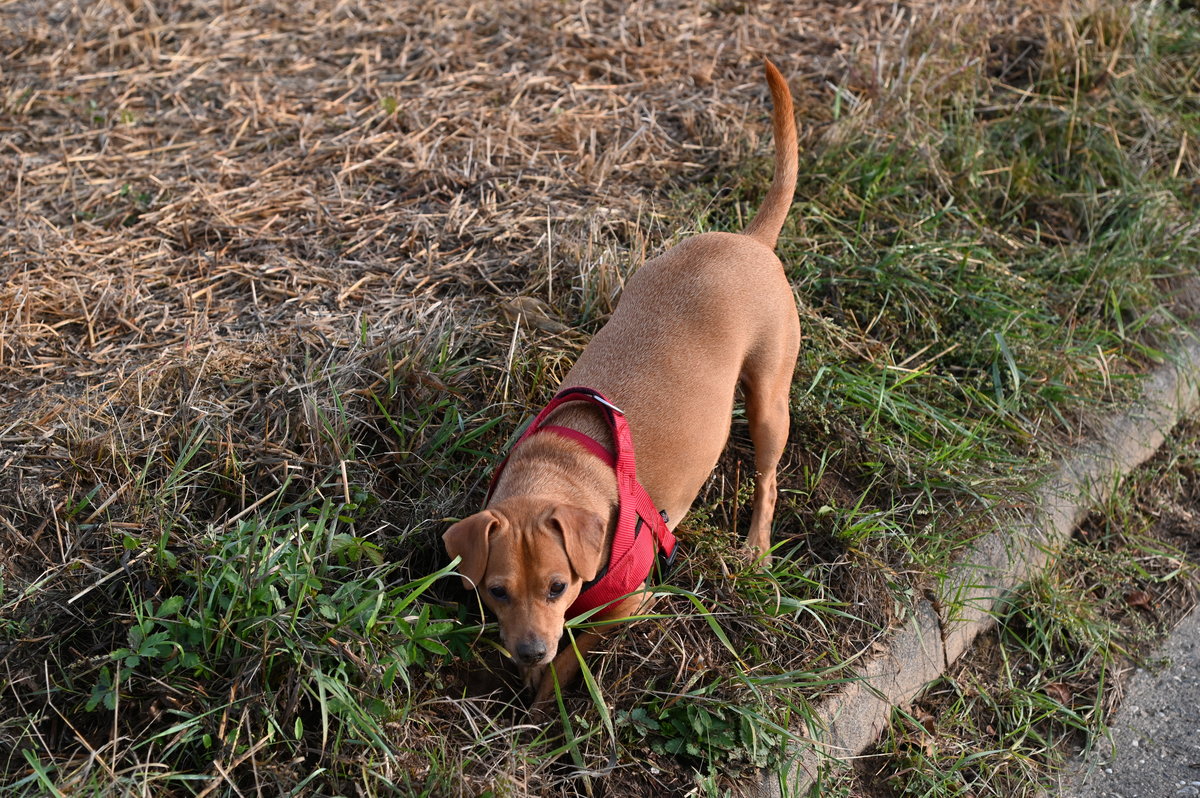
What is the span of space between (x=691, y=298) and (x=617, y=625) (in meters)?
1.10

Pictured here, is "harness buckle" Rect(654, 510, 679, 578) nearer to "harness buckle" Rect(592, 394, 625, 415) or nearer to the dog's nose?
"harness buckle" Rect(592, 394, 625, 415)

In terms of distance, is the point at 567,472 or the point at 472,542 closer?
the point at 472,542

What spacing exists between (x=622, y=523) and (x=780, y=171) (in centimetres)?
158

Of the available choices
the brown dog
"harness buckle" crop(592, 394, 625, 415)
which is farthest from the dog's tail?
"harness buckle" crop(592, 394, 625, 415)

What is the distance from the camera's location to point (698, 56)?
5840 millimetres

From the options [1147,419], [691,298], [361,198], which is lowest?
[1147,419]

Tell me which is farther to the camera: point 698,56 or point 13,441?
point 698,56

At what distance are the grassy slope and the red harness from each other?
230mm

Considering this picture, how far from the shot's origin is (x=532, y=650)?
9.80 ft

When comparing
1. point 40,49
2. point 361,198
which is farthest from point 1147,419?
point 40,49

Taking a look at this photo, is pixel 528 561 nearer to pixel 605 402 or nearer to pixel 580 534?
pixel 580 534

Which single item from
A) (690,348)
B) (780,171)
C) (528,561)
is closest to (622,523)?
(528,561)

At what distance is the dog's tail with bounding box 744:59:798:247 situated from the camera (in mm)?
3900

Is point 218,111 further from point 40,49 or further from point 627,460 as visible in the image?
point 627,460
